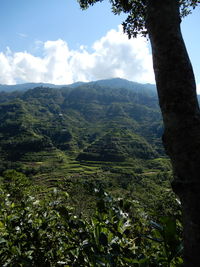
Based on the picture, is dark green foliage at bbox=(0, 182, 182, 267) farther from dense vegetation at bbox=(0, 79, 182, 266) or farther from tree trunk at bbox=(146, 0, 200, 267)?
tree trunk at bbox=(146, 0, 200, 267)

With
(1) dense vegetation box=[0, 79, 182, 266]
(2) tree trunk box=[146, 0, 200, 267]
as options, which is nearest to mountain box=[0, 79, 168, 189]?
(1) dense vegetation box=[0, 79, 182, 266]

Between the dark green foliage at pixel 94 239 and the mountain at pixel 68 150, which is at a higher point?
the dark green foliage at pixel 94 239

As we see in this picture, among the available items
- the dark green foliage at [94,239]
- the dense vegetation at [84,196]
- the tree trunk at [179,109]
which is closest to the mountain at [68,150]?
the dense vegetation at [84,196]

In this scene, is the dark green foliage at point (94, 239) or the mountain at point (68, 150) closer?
the dark green foliage at point (94, 239)

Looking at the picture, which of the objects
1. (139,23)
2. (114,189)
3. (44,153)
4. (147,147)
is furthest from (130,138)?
(139,23)

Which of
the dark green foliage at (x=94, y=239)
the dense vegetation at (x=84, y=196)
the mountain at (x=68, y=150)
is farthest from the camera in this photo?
the mountain at (x=68, y=150)

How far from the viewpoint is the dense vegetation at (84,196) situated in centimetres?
136

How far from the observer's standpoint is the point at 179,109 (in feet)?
4.28

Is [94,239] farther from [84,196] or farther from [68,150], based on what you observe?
[68,150]

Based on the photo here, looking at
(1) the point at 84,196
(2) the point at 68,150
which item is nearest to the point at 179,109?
(1) the point at 84,196

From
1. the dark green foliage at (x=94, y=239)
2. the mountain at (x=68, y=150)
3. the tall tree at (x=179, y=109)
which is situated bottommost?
the mountain at (x=68, y=150)

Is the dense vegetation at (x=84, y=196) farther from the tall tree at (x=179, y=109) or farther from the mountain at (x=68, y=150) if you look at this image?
the mountain at (x=68, y=150)

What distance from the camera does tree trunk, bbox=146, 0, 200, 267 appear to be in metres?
1.13

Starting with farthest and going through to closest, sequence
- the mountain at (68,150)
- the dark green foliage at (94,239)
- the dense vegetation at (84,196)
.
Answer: the mountain at (68,150), the dense vegetation at (84,196), the dark green foliage at (94,239)
